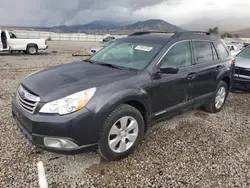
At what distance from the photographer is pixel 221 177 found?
9.22 feet

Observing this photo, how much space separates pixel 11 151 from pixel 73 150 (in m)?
1.20

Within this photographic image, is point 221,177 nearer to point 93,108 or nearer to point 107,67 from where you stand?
point 93,108

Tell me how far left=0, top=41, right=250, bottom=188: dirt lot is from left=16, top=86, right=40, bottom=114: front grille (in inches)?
30.4

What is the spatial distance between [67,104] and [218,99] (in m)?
3.72

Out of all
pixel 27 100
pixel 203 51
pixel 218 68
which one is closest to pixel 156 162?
pixel 27 100

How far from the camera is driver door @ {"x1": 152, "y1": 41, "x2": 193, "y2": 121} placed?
10.9 feet

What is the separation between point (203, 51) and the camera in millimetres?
4285

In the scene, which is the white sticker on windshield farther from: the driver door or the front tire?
the front tire

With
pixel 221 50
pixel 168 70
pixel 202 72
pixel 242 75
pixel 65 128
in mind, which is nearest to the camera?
pixel 65 128

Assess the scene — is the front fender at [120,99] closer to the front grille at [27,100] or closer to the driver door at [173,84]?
the driver door at [173,84]

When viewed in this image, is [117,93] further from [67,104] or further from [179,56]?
[179,56]

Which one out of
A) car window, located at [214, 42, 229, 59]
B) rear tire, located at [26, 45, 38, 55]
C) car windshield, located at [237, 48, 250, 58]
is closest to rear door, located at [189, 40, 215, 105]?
car window, located at [214, 42, 229, 59]

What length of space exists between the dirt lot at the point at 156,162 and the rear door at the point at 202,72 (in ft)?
2.25

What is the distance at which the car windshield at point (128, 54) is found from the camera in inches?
134
